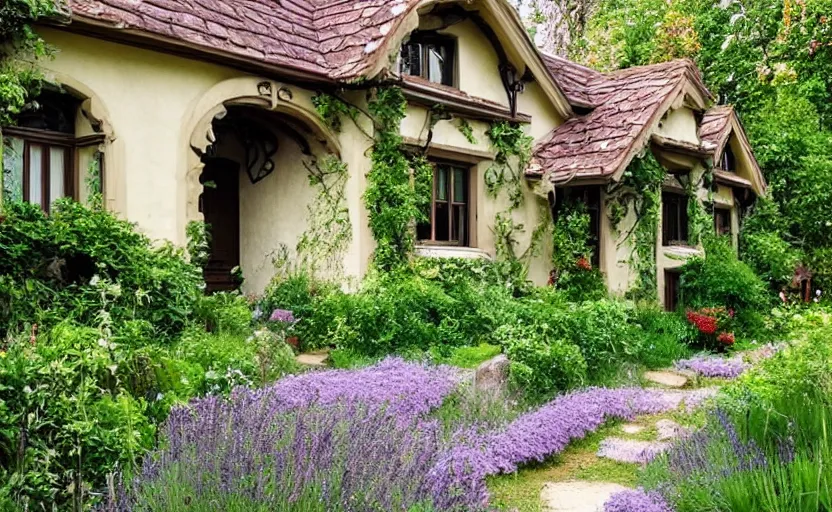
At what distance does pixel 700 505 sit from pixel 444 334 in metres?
5.11

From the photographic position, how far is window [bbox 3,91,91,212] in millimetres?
7410

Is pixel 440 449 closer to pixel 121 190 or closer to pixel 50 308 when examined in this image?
pixel 50 308

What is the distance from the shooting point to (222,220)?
430 inches

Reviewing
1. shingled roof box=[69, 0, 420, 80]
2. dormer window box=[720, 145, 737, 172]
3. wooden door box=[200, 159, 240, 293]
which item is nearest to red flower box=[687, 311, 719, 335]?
shingled roof box=[69, 0, 420, 80]

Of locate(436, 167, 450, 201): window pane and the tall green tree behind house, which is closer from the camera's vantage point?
locate(436, 167, 450, 201): window pane

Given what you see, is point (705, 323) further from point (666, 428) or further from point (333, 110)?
point (333, 110)

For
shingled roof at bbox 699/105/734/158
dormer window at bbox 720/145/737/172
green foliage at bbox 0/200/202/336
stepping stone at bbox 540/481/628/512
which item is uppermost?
shingled roof at bbox 699/105/734/158

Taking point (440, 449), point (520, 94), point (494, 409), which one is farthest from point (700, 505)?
point (520, 94)

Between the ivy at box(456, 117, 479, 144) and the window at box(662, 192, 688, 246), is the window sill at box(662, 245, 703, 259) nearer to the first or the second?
the window at box(662, 192, 688, 246)

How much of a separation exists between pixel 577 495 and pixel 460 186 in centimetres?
739

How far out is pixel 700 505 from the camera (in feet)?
13.1

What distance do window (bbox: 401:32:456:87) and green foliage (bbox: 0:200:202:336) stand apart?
5.16 metres

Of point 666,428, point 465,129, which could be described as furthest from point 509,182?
point 666,428

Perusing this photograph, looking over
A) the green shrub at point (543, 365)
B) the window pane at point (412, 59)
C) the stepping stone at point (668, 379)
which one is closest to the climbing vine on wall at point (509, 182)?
the window pane at point (412, 59)
